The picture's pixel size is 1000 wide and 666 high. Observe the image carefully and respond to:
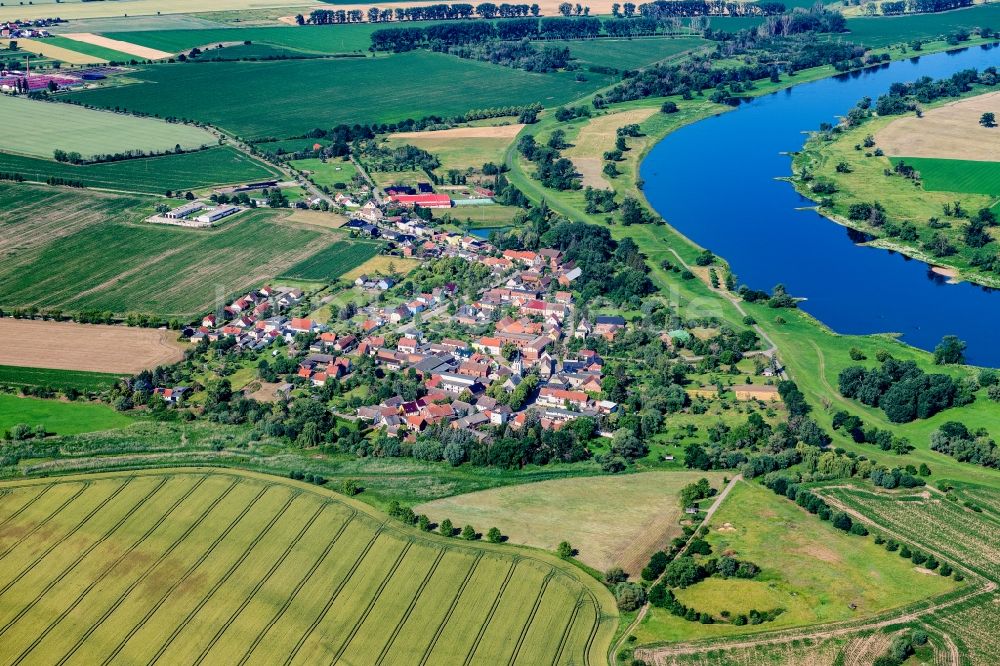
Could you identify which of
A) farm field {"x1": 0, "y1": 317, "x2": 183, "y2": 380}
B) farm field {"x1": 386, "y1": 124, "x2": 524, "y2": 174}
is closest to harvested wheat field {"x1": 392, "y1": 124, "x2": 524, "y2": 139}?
farm field {"x1": 386, "y1": 124, "x2": 524, "y2": 174}

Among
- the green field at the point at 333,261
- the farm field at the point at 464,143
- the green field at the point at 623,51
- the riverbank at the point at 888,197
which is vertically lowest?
the green field at the point at 333,261

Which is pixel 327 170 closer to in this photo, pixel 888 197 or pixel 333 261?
pixel 333 261

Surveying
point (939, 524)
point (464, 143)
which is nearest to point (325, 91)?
point (464, 143)

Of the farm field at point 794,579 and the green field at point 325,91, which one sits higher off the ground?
the green field at point 325,91

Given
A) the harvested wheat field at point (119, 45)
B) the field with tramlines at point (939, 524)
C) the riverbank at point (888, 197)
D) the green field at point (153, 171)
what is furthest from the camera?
the harvested wheat field at point (119, 45)

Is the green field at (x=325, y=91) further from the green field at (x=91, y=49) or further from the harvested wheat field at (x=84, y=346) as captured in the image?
the harvested wheat field at (x=84, y=346)

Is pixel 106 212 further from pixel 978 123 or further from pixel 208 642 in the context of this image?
pixel 978 123

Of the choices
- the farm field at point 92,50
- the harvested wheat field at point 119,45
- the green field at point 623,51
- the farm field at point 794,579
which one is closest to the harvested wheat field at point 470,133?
the green field at point 623,51
